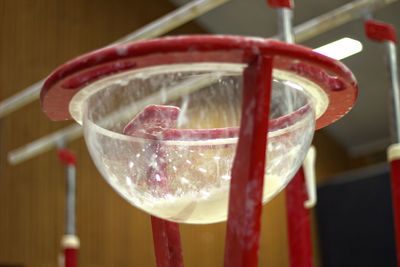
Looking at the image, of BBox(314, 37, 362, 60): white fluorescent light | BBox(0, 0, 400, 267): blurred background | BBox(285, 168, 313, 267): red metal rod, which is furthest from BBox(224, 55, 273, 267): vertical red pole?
BBox(0, 0, 400, 267): blurred background

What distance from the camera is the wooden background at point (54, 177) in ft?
11.6

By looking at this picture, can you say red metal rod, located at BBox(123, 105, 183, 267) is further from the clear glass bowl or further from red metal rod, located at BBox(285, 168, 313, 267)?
red metal rod, located at BBox(285, 168, 313, 267)

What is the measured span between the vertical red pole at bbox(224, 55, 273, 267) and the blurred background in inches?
107

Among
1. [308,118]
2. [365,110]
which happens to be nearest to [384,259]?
[365,110]

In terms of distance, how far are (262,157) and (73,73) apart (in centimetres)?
21

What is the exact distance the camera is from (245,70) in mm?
693

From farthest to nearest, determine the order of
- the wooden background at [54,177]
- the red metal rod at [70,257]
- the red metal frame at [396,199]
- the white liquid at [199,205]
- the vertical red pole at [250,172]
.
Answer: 1. the wooden background at [54,177]
2. the red metal rod at [70,257]
3. the red metal frame at [396,199]
4. the white liquid at [199,205]
5. the vertical red pole at [250,172]

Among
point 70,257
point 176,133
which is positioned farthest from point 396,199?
point 70,257

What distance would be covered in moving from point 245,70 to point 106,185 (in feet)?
11.0

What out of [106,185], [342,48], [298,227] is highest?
[342,48]

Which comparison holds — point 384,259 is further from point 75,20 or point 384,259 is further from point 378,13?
point 75,20

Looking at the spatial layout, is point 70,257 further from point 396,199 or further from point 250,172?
point 250,172

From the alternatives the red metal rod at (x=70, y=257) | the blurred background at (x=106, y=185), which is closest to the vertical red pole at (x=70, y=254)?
the red metal rod at (x=70, y=257)

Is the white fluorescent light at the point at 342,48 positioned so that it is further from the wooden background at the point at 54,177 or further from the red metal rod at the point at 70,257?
the wooden background at the point at 54,177
